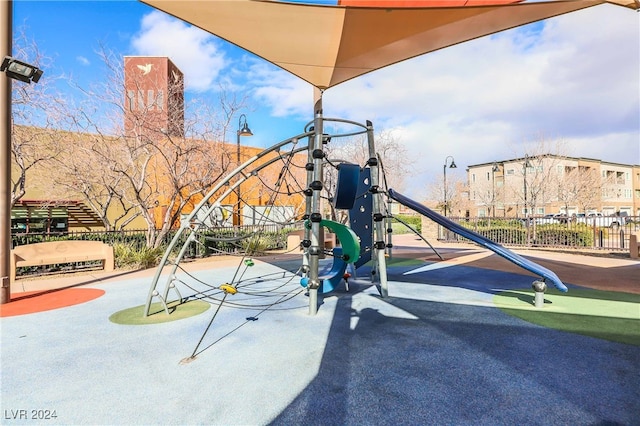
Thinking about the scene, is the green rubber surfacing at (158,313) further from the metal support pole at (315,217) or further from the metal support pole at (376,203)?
the metal support pole at (376,203)

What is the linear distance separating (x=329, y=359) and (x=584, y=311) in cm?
496

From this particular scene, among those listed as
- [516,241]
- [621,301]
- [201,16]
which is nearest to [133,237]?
[201,16]

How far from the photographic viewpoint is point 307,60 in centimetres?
834

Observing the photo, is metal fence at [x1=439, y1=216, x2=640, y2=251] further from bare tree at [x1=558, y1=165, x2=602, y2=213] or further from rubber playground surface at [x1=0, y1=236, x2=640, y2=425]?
bare tree at [x1=558, y1=165, x2=602, y2=213]

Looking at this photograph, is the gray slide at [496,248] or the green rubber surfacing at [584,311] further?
the gray slide at [496,248]

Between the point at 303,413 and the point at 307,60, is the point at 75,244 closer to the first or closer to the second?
the point at 307,60

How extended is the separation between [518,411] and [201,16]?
781 centimetres

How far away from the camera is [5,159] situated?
6.75 m

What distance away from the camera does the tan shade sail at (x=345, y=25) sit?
614 cm

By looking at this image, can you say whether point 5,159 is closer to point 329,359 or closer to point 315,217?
point 315,217

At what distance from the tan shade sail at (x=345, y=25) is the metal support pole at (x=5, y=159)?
3.40m

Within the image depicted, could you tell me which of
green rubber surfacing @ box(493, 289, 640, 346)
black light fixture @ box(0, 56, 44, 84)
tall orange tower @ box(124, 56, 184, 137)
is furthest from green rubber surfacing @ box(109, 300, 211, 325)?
tall orange tower @ box(124, 56, 184, 137)

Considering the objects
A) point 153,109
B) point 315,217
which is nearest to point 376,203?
point 315,217

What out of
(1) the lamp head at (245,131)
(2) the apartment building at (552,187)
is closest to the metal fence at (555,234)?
(2) the apartment building at (552,187)
